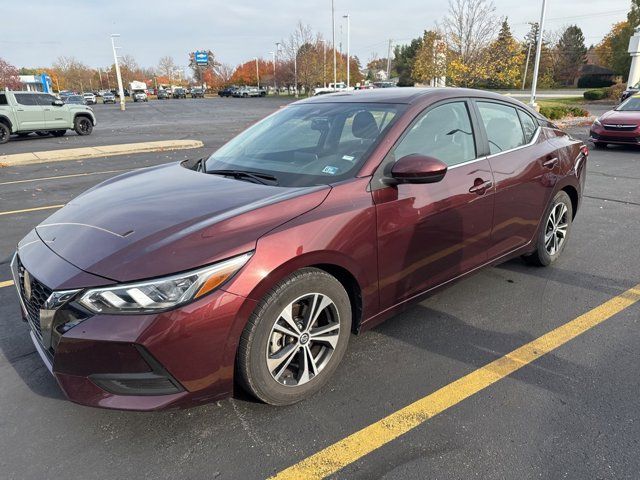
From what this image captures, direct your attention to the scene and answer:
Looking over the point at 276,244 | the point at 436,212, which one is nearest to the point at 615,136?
the point at 436,212

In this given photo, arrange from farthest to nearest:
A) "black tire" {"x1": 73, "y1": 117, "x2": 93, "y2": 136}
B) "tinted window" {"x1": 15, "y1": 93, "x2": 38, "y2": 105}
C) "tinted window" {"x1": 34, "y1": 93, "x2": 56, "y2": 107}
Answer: "black tire" {"x1": 73, "y1": 117, "x2": 93, "y2": 136} → "tinted window" {"x1": 34, "y1": 93, "x2": 56, "y2": 107} → "tinted window" {"x1": 15, "y1": 93, "x2": 38, "y2": 105}

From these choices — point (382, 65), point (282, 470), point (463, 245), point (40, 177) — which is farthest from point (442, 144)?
point (382, 65)

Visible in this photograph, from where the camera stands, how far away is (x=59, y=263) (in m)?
2.31

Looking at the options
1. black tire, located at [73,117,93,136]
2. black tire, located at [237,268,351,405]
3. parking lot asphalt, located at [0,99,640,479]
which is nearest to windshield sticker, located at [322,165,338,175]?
black tire, located at [237,268,351,405]

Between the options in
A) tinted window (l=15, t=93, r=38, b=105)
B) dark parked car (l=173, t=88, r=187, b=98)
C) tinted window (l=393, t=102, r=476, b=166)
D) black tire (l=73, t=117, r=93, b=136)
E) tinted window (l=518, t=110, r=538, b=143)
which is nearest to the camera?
tinted window (l=393, t=102, r=476, b=166)

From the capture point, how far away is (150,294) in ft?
6.78

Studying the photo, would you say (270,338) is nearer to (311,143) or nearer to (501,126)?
(311,143)

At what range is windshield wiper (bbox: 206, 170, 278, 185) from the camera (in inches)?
115

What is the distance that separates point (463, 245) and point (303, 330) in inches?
57.5

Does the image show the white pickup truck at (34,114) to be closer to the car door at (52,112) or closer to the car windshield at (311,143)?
the car door at (52,112)

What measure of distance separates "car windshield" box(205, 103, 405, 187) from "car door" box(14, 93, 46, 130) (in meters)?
16.9

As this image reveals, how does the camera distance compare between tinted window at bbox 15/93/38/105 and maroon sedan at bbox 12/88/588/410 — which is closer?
maroon sedan at bbox 12/88/588/410

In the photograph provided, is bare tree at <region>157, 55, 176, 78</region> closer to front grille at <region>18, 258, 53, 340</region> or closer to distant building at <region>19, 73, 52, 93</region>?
distant building at <region>19, 73, 52, 93</region>

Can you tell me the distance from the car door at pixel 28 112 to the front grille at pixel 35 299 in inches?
692
